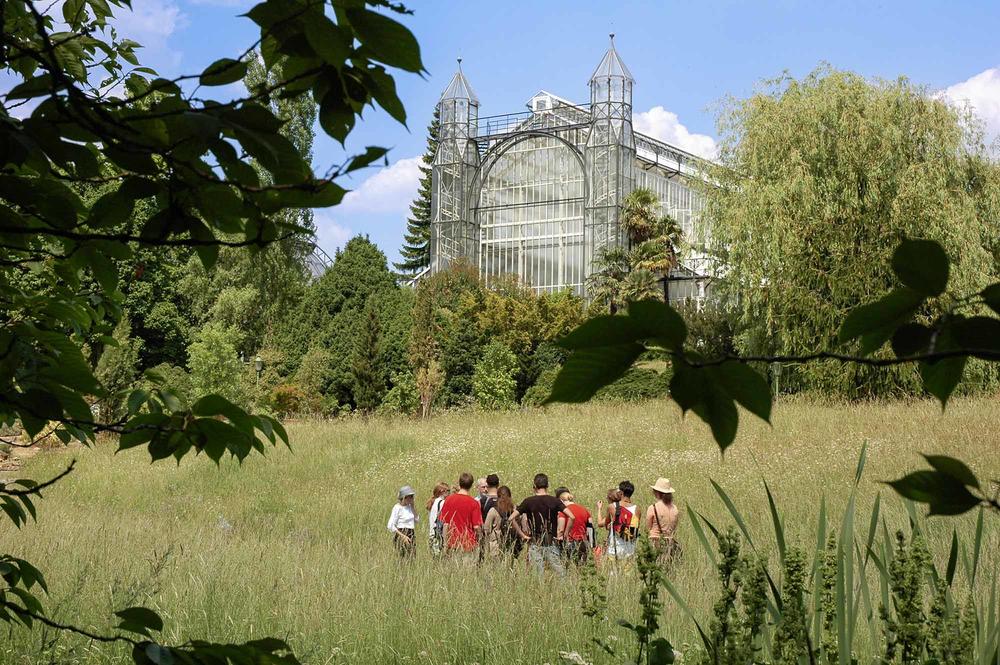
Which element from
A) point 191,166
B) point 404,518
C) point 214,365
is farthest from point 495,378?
point 191,166

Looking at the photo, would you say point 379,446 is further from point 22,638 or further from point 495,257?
point 495,257

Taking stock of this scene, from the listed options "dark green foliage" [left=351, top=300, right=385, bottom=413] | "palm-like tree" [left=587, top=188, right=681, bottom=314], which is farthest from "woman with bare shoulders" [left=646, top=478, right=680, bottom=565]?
"palm-like tree" [left=587, top=188, right=681, bottom=314]

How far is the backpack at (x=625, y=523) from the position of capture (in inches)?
295

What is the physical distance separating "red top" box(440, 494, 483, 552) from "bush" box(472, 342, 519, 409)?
62.7ft

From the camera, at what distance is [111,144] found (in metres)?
1.10

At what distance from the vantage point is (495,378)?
2855 cm

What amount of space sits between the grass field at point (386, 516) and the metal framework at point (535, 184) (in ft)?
67.6

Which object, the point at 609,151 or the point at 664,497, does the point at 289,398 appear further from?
the point at 664,497

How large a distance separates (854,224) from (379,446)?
1094 centimetres

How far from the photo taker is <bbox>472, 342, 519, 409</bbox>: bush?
92.2 feet

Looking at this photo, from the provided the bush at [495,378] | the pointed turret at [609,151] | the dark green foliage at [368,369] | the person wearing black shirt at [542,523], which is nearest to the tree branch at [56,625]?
the person wearing black shirt at [542,523]

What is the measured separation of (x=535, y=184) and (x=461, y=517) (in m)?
37.6

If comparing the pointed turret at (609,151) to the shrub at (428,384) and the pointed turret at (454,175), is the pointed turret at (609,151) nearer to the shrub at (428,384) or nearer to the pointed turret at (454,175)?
the pointed turret at (454,175)

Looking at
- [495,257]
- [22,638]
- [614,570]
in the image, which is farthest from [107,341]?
[495,257]
